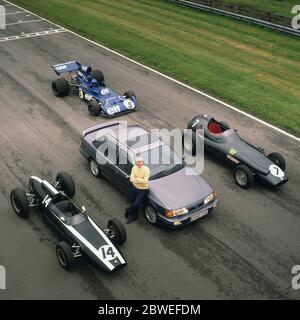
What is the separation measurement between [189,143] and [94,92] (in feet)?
16.9

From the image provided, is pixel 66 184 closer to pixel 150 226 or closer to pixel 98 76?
pixel 150 226

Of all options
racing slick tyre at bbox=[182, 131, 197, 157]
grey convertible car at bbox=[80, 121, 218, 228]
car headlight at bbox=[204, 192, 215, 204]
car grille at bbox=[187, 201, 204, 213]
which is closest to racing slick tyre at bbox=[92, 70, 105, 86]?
grey convertible car at bbox=[80, 121, 218, 228]

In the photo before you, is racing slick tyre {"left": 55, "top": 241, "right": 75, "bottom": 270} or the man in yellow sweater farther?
the man in yellow sweater

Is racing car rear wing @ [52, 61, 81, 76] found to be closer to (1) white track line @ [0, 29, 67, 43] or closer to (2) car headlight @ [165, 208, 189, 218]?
(1) white track line @ [0, 29, 67, 43]

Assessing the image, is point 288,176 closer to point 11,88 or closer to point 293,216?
point 293,216

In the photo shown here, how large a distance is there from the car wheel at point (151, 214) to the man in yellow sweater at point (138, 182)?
0.28 m

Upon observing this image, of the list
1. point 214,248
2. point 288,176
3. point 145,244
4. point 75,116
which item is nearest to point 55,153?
point 75,116

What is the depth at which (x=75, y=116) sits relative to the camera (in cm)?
1756

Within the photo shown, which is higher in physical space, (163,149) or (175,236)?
(163,149)

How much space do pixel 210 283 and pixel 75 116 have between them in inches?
379

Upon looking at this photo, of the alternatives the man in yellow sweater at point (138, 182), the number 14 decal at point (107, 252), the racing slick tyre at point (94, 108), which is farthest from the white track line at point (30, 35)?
the number 14 decal at point (107, 252)

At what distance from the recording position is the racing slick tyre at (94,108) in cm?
1736

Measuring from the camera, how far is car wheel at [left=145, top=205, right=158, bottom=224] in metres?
11.8

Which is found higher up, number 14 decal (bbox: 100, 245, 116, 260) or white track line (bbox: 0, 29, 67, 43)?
number 14 decal (bbox: 100, 245, 116, 260)
